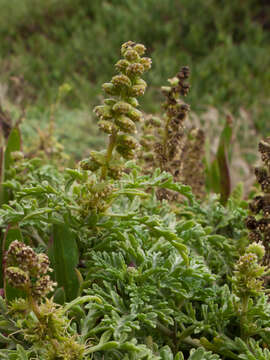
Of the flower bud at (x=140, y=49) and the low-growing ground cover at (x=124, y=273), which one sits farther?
the flower bud at (x=140, y=49)

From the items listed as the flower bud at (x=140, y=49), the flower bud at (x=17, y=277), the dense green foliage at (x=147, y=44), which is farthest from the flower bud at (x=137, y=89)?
the dense green foliage at (x=147, y=44)

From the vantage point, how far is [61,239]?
3.39 ft

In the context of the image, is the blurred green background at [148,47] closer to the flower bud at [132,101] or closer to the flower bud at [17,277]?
the flower bud at [132,101]

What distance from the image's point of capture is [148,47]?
22.9 ft

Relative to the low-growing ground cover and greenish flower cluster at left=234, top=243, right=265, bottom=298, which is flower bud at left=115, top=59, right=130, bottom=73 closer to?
the low-growing ground cover

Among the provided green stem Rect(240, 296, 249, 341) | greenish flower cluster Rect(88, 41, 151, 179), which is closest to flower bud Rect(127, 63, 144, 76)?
greenish flower cluster Rect(88, 41, 151, 179)

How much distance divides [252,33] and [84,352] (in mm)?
7257

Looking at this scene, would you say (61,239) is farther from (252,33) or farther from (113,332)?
(252,33)

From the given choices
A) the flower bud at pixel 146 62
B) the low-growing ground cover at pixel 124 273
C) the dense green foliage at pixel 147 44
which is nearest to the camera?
the low-growing ground cover at pixel 124 273

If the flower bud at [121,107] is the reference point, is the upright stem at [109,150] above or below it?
below

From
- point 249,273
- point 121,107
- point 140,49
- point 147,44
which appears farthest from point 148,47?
point 249,273

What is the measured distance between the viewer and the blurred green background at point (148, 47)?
6.18 meters

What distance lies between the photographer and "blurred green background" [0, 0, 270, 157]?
6176 millimetres

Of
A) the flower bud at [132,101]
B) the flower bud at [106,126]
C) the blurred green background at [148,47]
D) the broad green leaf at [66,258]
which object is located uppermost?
the blurred green background at [148,47]
